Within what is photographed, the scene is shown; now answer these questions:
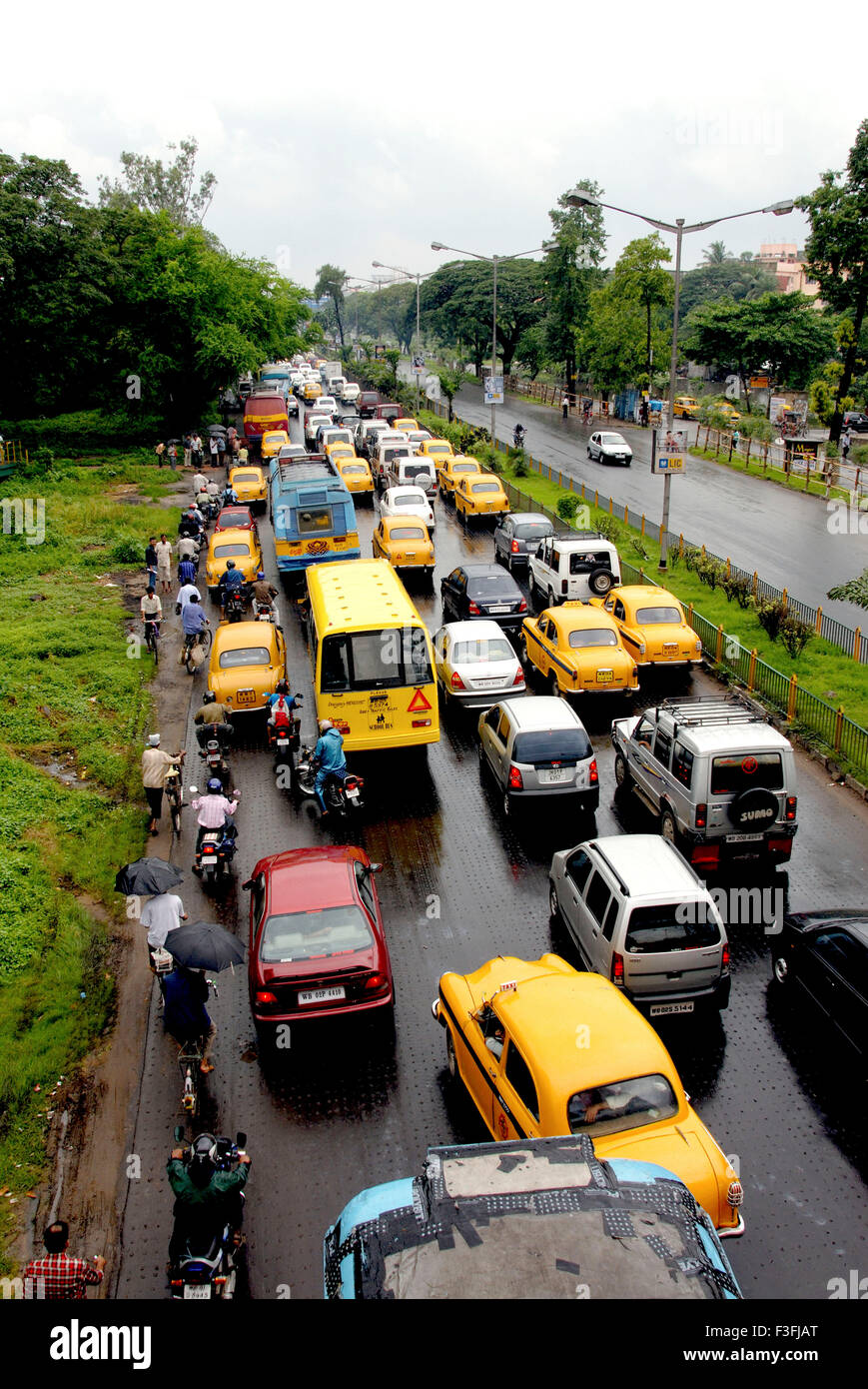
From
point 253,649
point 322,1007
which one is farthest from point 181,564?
point 322,1007

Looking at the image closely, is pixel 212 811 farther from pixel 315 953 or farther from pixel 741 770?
pixel 741 770

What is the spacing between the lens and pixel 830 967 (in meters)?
9.11

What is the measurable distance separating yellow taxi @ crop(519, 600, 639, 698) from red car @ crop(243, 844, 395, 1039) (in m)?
8.37

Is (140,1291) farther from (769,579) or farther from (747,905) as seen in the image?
(769,579)

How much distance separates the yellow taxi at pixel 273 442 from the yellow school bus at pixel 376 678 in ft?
90.9

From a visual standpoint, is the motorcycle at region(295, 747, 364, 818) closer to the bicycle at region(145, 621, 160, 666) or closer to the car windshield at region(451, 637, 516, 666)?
the car windshield at region(451, 637, 516, 666)

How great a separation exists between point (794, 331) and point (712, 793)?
2074 inches

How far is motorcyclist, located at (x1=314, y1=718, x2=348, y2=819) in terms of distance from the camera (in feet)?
45.0

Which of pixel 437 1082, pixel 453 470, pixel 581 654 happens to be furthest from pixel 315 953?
pixel 453 470

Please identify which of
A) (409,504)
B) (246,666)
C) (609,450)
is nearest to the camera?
(246,666)

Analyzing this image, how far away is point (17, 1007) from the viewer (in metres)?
9.96

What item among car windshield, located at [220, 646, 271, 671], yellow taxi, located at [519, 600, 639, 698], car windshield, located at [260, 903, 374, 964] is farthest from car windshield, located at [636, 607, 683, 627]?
car windshield, located at [260, 903, 374, 964]

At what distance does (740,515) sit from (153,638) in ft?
71.3

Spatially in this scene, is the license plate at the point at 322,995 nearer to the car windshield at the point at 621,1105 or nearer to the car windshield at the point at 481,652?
the car windshield at the point at 621,1105
